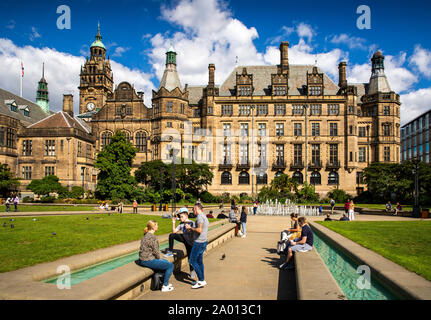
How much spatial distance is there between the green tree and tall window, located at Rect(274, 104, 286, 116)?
2704 cm

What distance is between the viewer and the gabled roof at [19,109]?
56.3 metres

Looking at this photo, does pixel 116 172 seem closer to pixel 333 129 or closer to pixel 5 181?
pixel 5 181

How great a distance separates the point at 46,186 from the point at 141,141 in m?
18.2

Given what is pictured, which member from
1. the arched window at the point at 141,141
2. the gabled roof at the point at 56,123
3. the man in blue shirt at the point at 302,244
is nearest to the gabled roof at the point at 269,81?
the arched window at the point at 141,141

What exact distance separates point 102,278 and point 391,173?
50.8m

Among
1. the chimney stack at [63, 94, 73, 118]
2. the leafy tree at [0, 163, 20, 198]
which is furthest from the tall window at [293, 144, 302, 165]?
the chimney stack at [63, 94, 73, 118]

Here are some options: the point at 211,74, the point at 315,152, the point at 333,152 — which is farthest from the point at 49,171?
the point at 333,152

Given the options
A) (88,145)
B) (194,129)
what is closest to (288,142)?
(194,129)

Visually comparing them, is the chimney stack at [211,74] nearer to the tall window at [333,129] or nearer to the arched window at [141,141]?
the arched window at [141,141]

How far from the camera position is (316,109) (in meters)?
61.2

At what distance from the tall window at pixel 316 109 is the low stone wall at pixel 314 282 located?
54240 millimetres

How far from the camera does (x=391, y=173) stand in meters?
49.4
